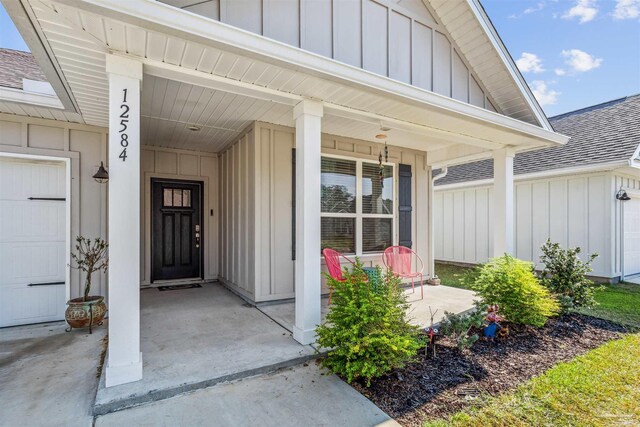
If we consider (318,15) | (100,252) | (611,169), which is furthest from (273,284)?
(611,169)

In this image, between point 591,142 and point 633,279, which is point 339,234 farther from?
point 633,279

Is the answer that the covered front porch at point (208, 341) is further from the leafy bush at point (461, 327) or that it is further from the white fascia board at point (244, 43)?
the white fascia board at point (244, 43)

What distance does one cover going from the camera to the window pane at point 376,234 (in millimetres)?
5699

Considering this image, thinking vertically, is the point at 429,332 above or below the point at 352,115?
below

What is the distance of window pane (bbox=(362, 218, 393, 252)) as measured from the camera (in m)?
5.70

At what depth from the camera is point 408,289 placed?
19.4ft

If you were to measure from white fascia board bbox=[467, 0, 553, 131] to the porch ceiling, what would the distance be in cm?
30

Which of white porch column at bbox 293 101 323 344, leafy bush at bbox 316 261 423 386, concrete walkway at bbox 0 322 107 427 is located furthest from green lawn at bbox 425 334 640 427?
concrete walkway at bbox 0 322 107 427

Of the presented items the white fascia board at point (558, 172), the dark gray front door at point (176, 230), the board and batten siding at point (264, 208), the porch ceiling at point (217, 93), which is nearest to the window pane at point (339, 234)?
the board and batten siding at point (264, 208)

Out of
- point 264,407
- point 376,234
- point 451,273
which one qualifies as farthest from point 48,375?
point 451,273

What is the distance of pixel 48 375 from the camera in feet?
8.82

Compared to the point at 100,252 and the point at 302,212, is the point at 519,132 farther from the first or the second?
the point at 100,252

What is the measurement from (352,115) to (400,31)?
43.6 inches

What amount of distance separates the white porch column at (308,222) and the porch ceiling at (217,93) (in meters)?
0.27
